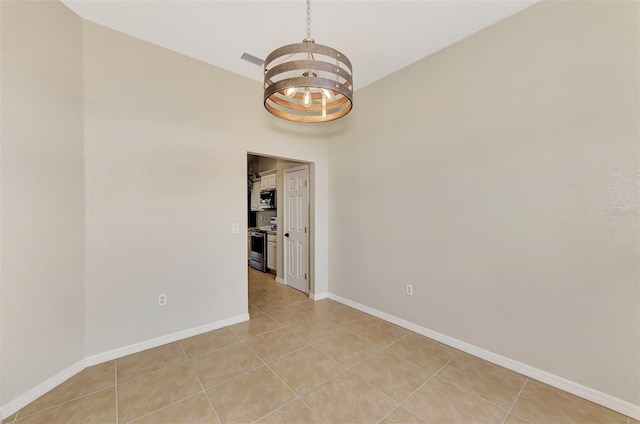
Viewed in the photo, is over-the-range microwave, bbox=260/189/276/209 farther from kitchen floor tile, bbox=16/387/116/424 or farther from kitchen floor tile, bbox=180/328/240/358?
kitchen floor tile, bbox=16/387/116/424

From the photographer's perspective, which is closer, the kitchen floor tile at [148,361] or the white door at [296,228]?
the kitchen floor tile at [148,361]

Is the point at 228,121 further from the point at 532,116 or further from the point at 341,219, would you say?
the point at 532,116

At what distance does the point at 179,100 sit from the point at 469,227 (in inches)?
132

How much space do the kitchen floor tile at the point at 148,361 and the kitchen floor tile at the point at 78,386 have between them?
0.07 m

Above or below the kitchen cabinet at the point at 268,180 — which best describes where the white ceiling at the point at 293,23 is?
above

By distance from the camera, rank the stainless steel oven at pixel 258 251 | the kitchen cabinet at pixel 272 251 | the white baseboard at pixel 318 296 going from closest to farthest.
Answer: the white baseboard at pixel 318 296 < the kitchen cabinet at pixel 272 251 < the stainless steel oven at pixel 258 251

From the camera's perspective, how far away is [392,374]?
2154mm

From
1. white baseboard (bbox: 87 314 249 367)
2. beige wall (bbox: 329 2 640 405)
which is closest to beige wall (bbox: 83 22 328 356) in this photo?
white baseboard (bbox: 87 314 249 367)

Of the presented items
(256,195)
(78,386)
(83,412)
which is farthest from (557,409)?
(256,195)

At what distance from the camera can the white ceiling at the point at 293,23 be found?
2.14m

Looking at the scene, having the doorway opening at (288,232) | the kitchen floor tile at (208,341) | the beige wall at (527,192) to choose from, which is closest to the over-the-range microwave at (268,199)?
the doorway opening at (288,232)

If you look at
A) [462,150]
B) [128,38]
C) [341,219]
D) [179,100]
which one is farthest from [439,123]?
[128,38]

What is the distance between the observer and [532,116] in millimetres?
2117

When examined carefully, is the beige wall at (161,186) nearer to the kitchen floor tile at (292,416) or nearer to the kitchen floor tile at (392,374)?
the kitchen floor tile at (292,416)
